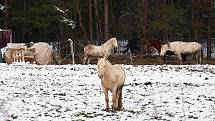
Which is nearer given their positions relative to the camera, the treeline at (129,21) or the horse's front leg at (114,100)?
the horse's front leg at (114,100)

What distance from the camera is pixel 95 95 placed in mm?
14859

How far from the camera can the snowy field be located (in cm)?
1144

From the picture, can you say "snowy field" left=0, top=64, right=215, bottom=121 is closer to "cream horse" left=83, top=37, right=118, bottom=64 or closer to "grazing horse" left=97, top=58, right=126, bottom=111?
"grazing horse" left=97, top=58, right=126, bottom=111

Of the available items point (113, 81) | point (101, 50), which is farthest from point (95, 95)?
point (101, 50)

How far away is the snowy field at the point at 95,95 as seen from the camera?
37.5 feet

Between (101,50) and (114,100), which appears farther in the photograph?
(101,50)

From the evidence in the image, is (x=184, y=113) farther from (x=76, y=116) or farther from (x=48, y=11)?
(x=48, y=11)

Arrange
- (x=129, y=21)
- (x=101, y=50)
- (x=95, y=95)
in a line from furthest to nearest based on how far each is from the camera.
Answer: (x=129, y=21), (x=101, y=50), (x=95, y=95)

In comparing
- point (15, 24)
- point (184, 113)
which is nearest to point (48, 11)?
point (15, 24)

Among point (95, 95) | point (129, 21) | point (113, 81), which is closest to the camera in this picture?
point (113, 81)

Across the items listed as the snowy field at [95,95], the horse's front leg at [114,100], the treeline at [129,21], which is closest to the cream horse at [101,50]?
the snowy field at [95,95]

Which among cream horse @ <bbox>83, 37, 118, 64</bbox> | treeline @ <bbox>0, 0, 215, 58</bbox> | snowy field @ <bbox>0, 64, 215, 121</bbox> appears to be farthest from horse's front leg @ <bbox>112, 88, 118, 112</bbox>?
treeline @ <bbox>0, 0, 215, 58</bbox>

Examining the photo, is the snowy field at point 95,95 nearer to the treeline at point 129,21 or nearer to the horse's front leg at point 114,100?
the horse's front leg at point 114,100

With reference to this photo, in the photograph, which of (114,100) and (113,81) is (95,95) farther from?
(113,81)
